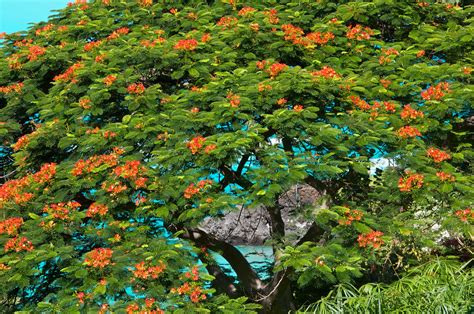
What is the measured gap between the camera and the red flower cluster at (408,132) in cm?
750

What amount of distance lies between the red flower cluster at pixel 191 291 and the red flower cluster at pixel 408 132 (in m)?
2.99

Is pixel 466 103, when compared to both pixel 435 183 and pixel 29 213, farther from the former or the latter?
pixel 29 213

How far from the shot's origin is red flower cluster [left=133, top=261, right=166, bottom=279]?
634cm

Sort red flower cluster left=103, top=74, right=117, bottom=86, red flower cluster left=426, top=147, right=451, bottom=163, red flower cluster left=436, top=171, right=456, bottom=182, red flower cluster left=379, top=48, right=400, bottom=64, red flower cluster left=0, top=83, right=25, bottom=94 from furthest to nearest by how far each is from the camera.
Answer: red flower cluster left=0, top=83, right=25, bottom=94, red flower cluster left=379, top=48, right=400, bottom=64, red flower cluster left=103, top=74, right=117, bottom=86, red flower cluster left=426, top=147, right=451, bottom=163, red flower cluster left=436, top=171, right=456, bottom=182

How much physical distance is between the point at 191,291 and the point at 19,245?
1950 mm

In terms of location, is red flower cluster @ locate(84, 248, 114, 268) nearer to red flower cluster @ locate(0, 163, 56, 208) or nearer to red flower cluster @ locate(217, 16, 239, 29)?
red flower cluster @ locate(0, 163, 56, 208)

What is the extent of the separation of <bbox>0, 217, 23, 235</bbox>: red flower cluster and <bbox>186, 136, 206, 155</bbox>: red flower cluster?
2.07 meters

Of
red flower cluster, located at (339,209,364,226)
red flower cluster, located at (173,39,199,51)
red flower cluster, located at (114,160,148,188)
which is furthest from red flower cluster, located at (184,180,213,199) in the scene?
red flower cluster, located at (173,39,199,51)

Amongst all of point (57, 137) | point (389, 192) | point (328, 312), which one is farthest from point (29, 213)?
point (389, 192)

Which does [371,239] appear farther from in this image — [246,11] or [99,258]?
[246,11]

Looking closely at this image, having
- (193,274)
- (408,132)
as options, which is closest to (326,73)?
(408,132)

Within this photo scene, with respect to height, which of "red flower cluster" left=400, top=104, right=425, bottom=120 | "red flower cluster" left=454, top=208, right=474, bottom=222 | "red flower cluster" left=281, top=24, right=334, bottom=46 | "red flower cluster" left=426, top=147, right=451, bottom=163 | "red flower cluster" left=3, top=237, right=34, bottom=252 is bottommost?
"red flower cluster" left=454, top=208, right=474, bottom=222

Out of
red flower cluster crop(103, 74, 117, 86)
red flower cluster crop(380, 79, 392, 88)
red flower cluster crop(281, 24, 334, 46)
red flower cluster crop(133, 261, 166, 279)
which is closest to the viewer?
red flower cluster crop(133, 261, 166, 279)

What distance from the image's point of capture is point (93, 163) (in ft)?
24.2
